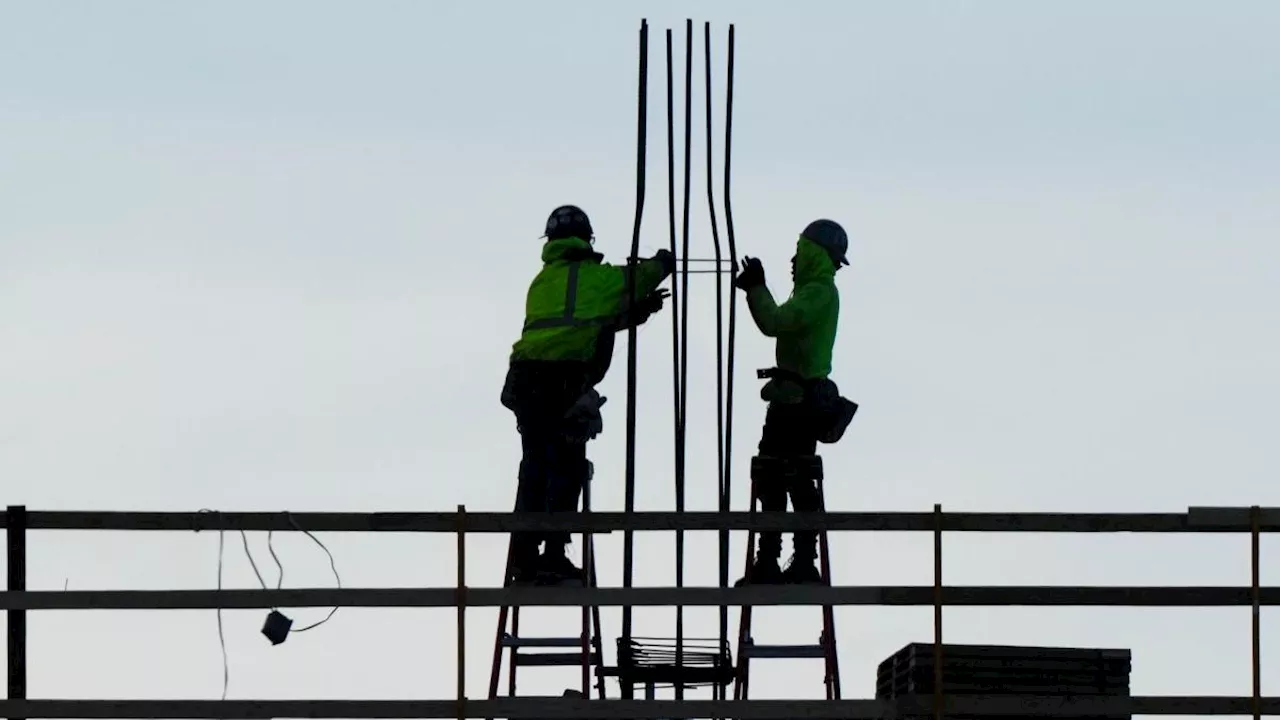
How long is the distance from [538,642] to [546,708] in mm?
2941

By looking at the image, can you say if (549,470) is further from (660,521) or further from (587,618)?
(660,521)

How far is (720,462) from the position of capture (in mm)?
20594

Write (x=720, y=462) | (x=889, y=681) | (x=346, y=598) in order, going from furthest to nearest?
(x=720, y=462) → (x=889, y=681) → (x=346, y=598)

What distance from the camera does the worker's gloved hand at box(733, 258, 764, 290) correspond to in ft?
67.9

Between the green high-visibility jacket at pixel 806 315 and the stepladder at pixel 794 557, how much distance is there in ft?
1.77

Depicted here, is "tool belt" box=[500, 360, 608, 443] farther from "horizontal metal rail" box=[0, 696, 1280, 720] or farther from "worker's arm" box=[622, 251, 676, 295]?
"horizontal metal rail" box=[0, 696, 1280, 720]

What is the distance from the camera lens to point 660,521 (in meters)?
17.7

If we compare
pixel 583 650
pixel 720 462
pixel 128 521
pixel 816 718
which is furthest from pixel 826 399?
pixel 128 521

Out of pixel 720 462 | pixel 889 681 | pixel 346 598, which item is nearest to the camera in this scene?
pixel 346 598

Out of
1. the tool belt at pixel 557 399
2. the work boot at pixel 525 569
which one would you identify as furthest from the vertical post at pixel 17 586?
the tool belt at pixel 557 399

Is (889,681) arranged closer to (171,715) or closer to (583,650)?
(583,650)

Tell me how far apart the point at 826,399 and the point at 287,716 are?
14.5 feet

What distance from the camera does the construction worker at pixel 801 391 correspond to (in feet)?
67.5

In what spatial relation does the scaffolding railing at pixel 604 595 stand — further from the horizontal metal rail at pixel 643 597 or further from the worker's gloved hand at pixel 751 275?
the worker's gloved hand at pixel 751 275
